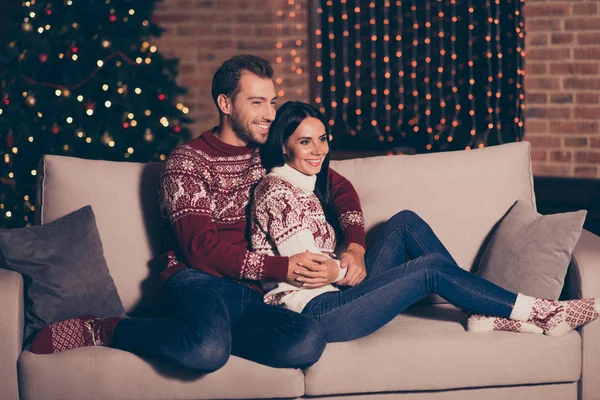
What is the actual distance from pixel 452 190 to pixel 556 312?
0.65 meters

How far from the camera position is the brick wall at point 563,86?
508 cm

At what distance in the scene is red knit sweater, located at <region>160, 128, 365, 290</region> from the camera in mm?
2635

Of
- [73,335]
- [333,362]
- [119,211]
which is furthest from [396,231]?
[73,335]

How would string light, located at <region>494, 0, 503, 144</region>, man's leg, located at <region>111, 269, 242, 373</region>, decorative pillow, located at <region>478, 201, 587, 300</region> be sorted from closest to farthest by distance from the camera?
1. man's leg, located at <region>111, 269, 242, 373</region>
2. decorative pillow, located at <region>478, 201, 587, 300</region>
3. string light, located at <region>494, 0, 503, 144</region>

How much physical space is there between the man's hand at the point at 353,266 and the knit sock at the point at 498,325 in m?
0.37

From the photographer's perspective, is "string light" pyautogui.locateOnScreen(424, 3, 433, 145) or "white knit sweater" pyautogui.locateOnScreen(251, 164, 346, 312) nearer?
"white knit sweater" pyautogui.locateOnScreen(251, 164, 346, 312)

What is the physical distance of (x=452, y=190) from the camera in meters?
3.04

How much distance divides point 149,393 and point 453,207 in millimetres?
1215

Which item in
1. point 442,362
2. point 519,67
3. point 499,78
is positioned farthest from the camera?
point 499,78

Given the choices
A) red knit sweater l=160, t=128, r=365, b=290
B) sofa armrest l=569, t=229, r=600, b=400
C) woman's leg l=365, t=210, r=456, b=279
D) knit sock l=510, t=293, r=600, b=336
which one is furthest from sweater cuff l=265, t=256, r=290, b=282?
sofa armrest l=569, t=229, r=600, b=400

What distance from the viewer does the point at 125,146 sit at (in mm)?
4445

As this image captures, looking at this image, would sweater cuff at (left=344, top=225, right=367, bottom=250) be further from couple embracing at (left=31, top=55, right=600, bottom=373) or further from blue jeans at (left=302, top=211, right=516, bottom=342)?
blue jeans at (left=302, top=211, right=516, bottom=342)

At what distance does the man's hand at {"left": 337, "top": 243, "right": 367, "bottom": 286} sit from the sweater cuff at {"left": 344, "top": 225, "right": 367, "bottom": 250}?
60 millimetres

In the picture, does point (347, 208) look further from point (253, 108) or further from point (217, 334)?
point (217, 334)
